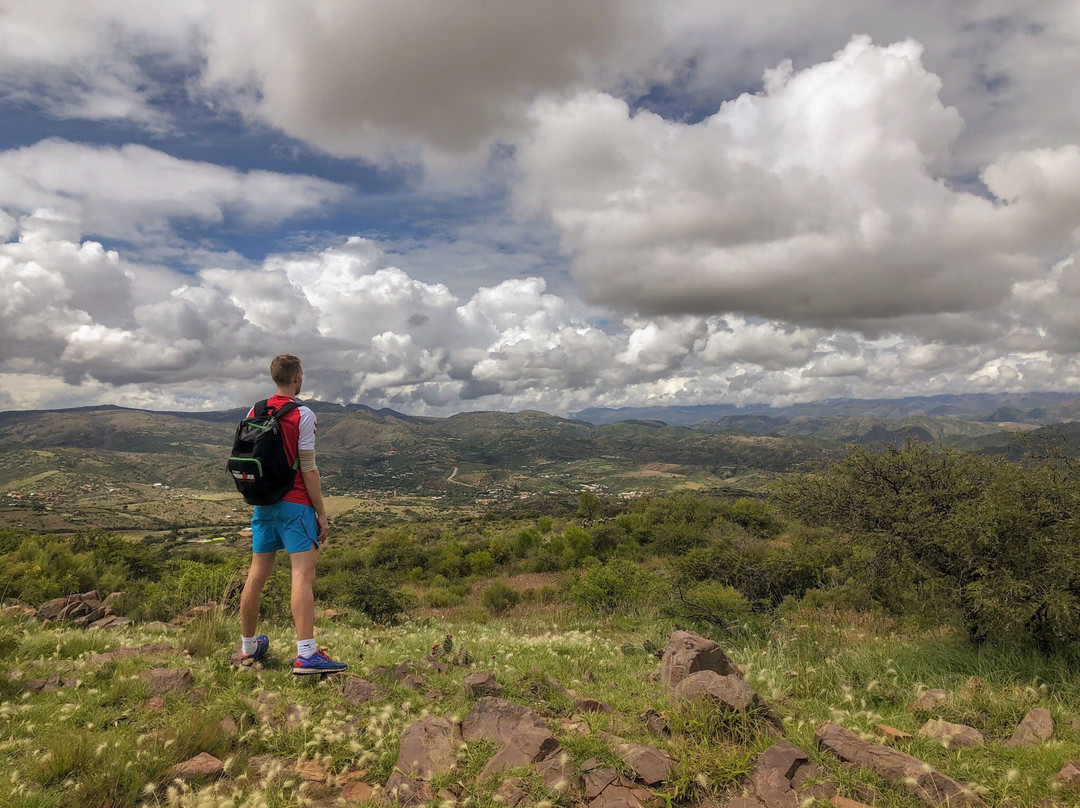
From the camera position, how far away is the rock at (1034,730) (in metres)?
4.20

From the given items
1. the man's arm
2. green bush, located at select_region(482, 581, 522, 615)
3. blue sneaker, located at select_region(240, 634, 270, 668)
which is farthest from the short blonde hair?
green bush, located at select_region(482, 581, 522, 615)

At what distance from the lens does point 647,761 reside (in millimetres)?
3758

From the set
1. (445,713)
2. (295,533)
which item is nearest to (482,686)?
(445,713)

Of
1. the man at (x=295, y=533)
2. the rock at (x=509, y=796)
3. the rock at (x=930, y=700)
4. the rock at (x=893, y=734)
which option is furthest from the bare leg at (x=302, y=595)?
the rock at (x=930, y=700)

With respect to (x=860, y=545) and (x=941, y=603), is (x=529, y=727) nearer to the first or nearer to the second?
(x=941, y=603)

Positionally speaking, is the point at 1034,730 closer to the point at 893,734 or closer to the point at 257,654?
the point at 893,734

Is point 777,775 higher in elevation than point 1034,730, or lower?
higher

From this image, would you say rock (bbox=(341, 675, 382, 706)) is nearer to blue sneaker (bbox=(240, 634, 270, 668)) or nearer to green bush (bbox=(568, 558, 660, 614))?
blue sneaker (bbox=(240, 634, 270, 668))

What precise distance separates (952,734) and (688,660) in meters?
2.17

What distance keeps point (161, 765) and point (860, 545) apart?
12.4 m

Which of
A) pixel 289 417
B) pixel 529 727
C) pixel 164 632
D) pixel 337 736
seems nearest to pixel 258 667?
pixel 337 736

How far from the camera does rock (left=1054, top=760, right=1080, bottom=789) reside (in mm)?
3467

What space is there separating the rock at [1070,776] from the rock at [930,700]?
159 centimetres

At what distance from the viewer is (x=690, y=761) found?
380cm
